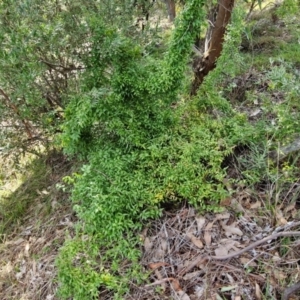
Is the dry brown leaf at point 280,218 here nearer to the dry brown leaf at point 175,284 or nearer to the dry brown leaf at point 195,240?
the dry brown leaf at point 195,240

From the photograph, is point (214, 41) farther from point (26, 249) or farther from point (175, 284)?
point (26, 249)

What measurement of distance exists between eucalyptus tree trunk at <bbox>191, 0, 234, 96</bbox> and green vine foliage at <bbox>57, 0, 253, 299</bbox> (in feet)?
2.14

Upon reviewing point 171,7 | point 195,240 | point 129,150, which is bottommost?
point 195,240

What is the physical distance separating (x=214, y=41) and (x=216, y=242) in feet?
6.74

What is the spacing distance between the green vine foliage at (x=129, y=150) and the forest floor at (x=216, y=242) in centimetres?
12

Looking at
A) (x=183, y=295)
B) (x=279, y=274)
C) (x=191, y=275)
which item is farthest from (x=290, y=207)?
(x=183, y=295)

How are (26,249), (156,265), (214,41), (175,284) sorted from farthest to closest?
(214,41)
(26,249)
(156,265)
(175,284)

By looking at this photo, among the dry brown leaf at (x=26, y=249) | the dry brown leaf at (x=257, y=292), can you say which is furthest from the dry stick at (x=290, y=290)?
the dry brown leaf at (x=26, y=249)

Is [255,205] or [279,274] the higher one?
[255,205]

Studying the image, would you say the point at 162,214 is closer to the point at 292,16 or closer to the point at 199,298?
the point at 199,298

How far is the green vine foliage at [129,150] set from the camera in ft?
6.35

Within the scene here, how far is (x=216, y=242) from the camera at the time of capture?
1942 millimetres

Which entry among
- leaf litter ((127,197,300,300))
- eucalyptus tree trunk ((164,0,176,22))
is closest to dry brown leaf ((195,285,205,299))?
leaf litter ((127,197,300,300))

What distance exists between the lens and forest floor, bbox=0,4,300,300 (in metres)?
1.74
